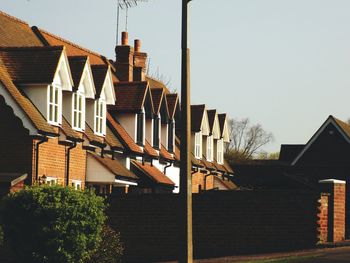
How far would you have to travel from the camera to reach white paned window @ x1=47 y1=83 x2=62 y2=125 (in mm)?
31087

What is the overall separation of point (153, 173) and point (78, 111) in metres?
7.51

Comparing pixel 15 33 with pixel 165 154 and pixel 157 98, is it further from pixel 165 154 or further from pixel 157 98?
pixel 165 154

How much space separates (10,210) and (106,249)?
2.95m

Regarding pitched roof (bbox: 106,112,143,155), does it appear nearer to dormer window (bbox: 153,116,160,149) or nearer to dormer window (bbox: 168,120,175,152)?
dormer window (bbox: 153,116,160,149)

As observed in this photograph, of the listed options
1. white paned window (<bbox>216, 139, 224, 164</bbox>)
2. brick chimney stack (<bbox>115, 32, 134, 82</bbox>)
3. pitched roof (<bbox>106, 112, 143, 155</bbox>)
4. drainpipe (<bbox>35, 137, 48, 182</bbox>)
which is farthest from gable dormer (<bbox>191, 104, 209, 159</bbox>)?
drainpipe (<bbox>35, 137, 48, 182</bbox>)

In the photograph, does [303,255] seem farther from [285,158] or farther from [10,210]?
[285,158]

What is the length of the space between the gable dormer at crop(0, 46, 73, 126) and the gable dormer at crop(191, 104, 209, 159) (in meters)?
18.1

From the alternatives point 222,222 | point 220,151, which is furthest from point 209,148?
point 222,222

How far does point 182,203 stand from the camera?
16938mm

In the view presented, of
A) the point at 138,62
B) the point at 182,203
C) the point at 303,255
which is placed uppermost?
the point at 138,62

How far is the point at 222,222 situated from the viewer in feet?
92.1

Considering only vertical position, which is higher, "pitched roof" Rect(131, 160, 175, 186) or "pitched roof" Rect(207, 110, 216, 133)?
"pitched roof" Rect(207, 110, 216, 133)

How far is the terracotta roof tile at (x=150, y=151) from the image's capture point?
40981 mm

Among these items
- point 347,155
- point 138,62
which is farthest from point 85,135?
point 347,155
